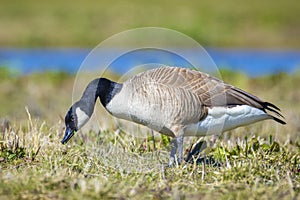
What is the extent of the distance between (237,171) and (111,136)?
91.2 inches

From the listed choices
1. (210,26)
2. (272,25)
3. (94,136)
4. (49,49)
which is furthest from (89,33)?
(94,136)

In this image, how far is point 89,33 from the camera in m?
33.3

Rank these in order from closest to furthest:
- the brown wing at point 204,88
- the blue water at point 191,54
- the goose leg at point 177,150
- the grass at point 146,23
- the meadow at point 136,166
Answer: the meadow at point 136,166 → the goose leg at point 177,150 → the brown wing at point 204,88 → the blue water at point 191,54 → the grass at point 146,23

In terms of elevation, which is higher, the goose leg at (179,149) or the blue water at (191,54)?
the blue water at (191,54)

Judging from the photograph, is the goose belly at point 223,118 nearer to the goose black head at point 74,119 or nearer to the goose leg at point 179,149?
the goose leg at point 179,149

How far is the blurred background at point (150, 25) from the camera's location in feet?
85.4

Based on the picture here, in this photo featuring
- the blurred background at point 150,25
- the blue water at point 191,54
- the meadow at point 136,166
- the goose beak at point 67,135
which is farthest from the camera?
the blurred background at point 150,25

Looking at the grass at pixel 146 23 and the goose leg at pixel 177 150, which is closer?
the goose leg at pixel 177 150

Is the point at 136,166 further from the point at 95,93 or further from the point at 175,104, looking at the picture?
the point at 95,93

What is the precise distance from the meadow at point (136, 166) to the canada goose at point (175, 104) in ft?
1.12

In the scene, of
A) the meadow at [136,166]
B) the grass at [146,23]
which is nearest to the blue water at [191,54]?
the grass at [146,23]

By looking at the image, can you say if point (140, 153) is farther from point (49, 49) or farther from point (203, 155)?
point (49, 49)

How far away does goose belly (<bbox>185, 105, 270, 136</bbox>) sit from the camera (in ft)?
23.1

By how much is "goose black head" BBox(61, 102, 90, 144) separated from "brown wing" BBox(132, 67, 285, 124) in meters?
0.79
